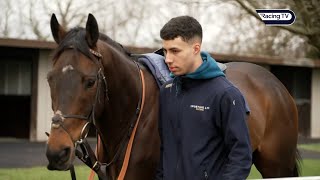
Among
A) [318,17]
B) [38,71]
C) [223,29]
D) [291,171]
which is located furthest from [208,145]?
[223,29]

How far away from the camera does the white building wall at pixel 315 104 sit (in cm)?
2197

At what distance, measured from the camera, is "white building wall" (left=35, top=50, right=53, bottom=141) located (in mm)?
17141

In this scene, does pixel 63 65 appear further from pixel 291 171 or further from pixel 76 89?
pixel 291 171

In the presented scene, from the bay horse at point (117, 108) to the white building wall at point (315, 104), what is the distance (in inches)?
685

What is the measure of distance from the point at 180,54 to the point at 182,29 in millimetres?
131

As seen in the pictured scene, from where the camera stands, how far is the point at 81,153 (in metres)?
3.80

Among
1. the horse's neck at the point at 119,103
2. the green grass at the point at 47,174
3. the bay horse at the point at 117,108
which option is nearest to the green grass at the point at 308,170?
the green grass at the point at 47,174

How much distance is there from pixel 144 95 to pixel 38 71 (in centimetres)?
1410

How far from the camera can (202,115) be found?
8.52 ft

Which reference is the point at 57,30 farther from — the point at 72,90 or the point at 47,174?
the point at 47,174

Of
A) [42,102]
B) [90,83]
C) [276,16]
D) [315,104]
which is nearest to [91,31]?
[90,83]

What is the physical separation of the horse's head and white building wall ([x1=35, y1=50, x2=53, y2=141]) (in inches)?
556

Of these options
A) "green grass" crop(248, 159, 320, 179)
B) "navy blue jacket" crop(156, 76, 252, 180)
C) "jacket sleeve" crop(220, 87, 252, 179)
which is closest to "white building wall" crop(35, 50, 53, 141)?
"green grass" crop(248, 159, 320, 179)

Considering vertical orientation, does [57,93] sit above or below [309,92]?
above
